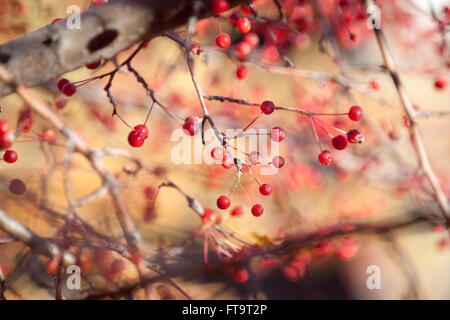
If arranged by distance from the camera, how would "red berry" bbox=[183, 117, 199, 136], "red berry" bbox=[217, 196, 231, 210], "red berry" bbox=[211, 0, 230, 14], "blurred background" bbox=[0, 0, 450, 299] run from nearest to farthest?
"red berry" bbox=[211, 0, 230, 14]
"red berry" bbox=[183, 117, 199, 136]
"red berry" bbox=[217, 196, 231, 210]
"blurred background" bbox=[0, 0, 450, 299]

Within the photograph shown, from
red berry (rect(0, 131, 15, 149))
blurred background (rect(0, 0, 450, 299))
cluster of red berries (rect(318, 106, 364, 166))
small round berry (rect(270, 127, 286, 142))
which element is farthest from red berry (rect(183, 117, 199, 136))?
blurred background (rect(0, 0, 450, 299))

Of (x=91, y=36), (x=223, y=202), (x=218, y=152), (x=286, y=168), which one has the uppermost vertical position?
(x=286, y=168)

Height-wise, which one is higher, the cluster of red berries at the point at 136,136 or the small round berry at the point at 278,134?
the cluster of red berries at the point at 136,136

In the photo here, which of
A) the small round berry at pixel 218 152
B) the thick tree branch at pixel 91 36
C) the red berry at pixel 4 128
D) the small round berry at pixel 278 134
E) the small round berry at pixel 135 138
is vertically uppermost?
the thick tree branch at pixel 91 36

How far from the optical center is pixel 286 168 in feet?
Result: 10.7

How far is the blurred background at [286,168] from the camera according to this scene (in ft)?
7.70

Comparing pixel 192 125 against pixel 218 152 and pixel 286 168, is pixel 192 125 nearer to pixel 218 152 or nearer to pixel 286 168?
pixel 218 152

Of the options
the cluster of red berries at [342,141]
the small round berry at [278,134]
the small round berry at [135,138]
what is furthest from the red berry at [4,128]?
the cluster of red berries at [342,141]

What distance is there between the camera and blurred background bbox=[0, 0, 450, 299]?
235 cm

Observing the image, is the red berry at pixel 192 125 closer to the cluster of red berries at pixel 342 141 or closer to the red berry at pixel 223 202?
the red berry at pixel 223 202

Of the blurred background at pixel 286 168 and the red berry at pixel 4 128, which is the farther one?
the blurred background at pixel 286 168

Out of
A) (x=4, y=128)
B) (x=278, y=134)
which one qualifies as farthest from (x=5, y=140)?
(x=278, y=134)

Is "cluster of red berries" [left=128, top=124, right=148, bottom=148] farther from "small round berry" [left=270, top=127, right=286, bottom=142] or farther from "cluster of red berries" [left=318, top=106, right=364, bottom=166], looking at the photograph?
"cluster of red berries" [left=318, top=106, right=364, bottom=166]

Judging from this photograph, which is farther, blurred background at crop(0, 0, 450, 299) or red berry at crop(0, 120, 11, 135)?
blurred background at crop(0, 0, 450, 299)
